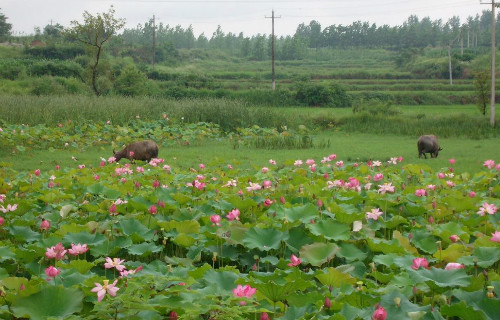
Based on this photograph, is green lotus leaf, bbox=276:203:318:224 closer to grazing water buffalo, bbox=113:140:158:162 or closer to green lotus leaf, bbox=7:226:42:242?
green lotus leaf, bbox=7:226:42:242

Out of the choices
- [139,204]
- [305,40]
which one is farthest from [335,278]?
[305,40]

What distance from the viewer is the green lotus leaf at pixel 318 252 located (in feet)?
9.70

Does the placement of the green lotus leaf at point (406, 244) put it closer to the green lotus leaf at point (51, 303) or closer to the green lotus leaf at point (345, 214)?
the green lotus leaf at point (345, 214)

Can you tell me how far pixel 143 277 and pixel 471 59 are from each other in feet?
169

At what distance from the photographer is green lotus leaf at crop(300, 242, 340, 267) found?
116 inches

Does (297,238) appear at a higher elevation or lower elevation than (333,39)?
lower

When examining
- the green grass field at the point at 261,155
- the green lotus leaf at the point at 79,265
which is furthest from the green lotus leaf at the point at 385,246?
the green grass field at the point at 261,155

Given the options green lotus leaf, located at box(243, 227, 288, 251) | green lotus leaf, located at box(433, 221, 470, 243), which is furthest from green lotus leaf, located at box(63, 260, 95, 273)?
green lotus leaf, located at box(433, 221, 470, 243)

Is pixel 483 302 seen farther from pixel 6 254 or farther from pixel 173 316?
pixel 6 254

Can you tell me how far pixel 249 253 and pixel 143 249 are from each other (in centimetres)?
65

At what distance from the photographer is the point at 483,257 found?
9.14 feet

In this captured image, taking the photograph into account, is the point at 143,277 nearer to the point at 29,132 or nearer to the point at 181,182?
the point at 181,182

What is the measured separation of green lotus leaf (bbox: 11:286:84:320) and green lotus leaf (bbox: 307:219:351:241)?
5.07ft

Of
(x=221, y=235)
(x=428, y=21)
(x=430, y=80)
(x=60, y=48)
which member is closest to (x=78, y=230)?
(x=221, y=235)
